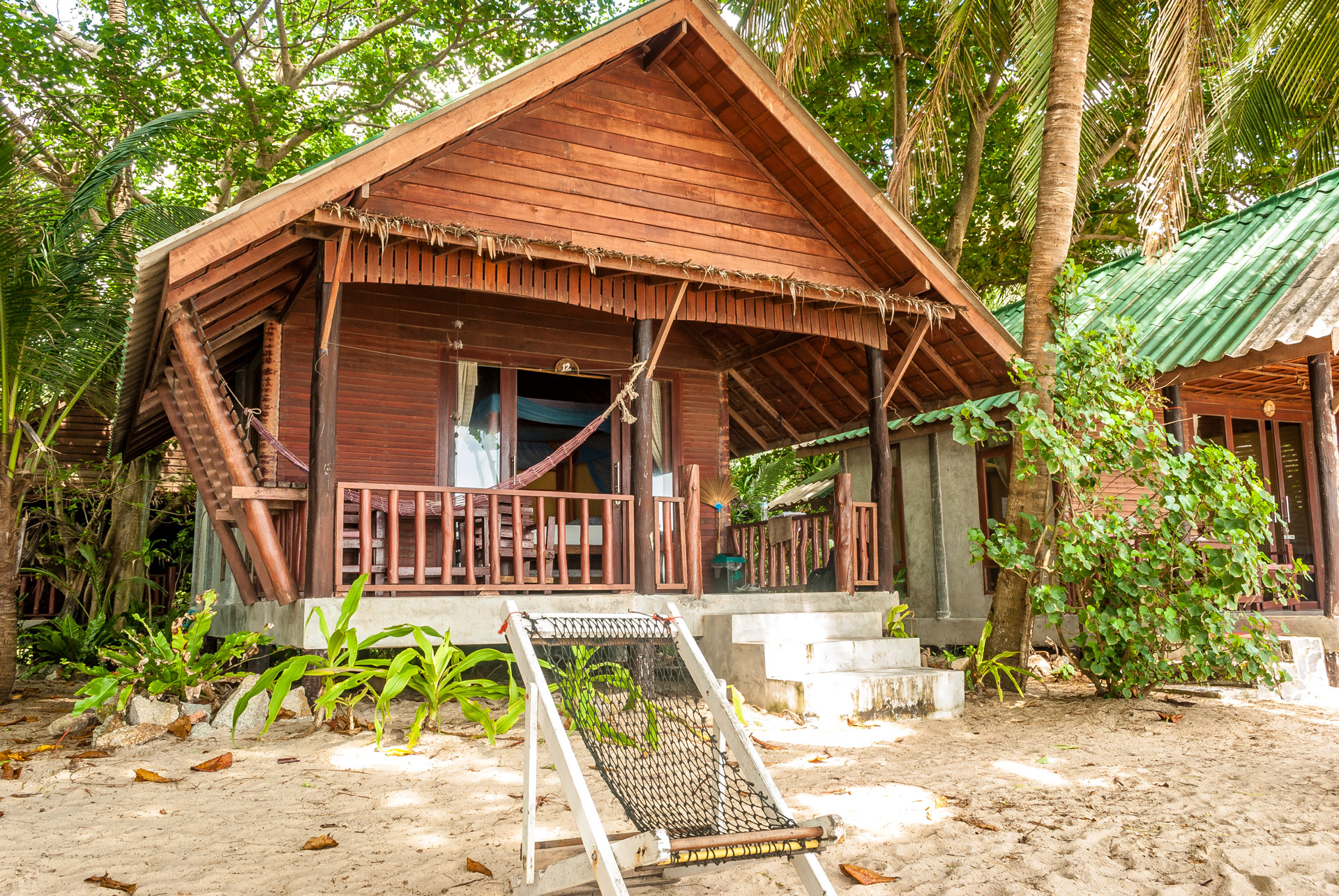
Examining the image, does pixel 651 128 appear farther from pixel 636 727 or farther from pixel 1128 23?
pixel 1128 23

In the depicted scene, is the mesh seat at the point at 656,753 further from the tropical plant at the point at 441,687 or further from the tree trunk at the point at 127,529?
the tree trunk at the point at 127,529

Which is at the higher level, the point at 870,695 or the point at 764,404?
the point at 764,404

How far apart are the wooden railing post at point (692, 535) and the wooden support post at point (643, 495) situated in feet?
0.94

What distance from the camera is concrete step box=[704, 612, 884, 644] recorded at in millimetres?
7633

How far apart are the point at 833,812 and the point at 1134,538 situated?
4329 millimetres

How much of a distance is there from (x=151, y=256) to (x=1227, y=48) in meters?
9.64

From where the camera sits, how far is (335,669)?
581 cm

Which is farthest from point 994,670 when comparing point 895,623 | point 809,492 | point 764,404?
point 809,492

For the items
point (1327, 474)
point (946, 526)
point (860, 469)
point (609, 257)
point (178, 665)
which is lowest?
point (178, 665)

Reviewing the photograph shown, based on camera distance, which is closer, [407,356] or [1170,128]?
[1170,128]

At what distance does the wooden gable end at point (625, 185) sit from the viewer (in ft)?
24.1

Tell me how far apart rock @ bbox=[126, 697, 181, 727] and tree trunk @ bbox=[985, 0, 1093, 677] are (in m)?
6.32

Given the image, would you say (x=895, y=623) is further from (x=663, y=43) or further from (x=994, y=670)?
(x=663, y=43)

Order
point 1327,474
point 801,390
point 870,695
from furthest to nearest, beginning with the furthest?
1. point 801,390
2. point 1327,474
3. point 870,695
